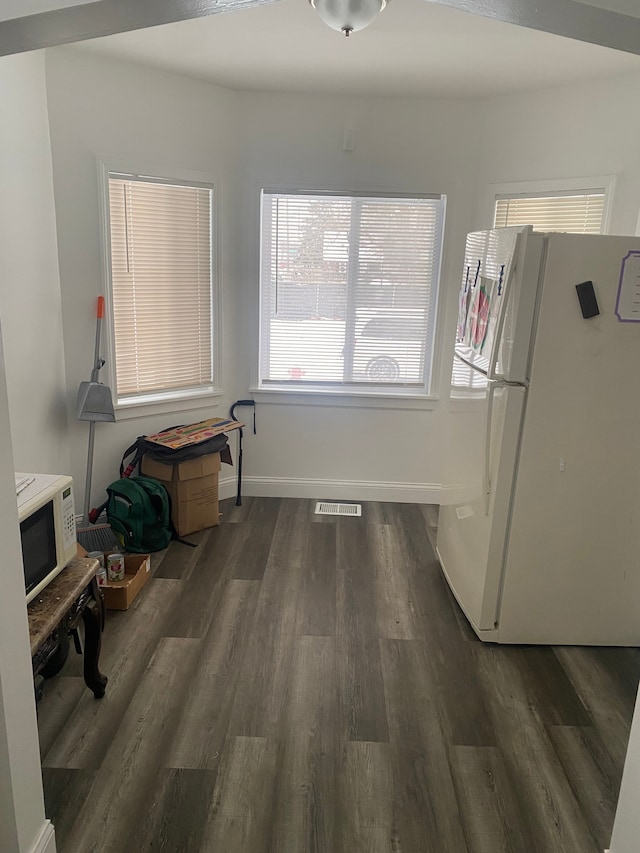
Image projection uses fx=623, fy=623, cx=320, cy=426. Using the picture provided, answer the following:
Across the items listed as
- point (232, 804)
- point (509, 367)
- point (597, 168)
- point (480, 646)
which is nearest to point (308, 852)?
point (232, 804)

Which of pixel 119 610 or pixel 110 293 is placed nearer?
pixel 119 610

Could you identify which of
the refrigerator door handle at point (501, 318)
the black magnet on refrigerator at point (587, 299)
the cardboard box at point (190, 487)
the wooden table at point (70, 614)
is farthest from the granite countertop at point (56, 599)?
the black magnet on refrigerator at point (587, 299)

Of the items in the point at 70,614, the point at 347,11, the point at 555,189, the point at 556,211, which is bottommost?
the point at 70,614

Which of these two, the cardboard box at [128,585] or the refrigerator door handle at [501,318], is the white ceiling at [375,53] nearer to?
the refrigerator door handle at [501,318]

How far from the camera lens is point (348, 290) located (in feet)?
14.0

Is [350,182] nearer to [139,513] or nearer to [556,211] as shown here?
[556,211]

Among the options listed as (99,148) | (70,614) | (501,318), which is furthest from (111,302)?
(501,318)

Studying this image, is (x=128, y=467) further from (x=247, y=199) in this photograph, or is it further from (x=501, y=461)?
(x=501, y=461)

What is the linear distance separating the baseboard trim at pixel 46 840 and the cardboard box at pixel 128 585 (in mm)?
1334

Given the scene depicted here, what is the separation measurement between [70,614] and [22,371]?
1.44 metres

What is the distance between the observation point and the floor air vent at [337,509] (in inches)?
171

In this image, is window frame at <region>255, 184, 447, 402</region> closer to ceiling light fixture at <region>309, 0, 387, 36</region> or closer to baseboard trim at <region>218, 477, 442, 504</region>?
baseboard trim at <region>218, 477, 442, 504</region>

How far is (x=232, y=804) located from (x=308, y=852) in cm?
29

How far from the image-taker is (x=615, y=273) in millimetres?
2467
